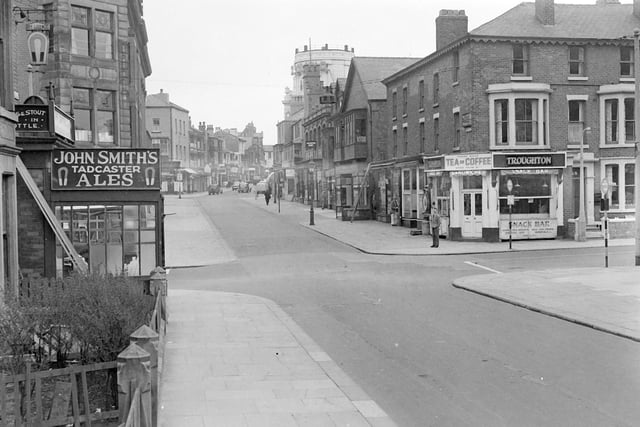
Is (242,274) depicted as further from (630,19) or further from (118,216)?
(630,19)

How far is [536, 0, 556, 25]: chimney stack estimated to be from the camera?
3569 cm

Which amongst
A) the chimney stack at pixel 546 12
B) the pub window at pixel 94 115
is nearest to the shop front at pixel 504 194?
the chimney stack at pixel 546 12

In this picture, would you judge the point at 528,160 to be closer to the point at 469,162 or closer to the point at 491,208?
the point at 469,162

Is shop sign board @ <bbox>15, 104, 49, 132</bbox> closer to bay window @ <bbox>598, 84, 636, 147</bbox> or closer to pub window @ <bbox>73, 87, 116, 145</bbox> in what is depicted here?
pub window @ <bbox>73, 87, 116, 145</bbox>

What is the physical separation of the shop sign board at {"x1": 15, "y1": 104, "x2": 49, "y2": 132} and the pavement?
5.03 metres

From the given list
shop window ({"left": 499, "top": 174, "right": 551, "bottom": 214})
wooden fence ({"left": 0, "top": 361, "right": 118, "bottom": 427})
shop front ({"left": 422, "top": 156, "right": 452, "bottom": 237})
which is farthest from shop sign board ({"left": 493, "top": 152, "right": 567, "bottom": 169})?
wooden fence ({"left": 0, "top": 361, "right": 118, "bottom": 427})

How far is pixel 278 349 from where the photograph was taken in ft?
39.1

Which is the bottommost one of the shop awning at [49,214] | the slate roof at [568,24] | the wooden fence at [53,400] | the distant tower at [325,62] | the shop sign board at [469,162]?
the wooden fence at [53,400]

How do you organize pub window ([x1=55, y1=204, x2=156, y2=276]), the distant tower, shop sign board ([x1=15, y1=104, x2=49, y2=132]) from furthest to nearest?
the distant tower
pub window ([x1=55, y1=204, x2=156, y2=276])
shop sign board ([x1=15, y1=104, x2=49, y2=132])

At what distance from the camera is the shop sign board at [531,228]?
113 feet

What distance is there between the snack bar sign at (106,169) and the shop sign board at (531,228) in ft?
71.8

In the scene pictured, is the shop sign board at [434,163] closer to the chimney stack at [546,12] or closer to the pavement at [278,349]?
the chimney stack at [546,12]

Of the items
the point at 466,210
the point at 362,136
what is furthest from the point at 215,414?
the point at 362,136

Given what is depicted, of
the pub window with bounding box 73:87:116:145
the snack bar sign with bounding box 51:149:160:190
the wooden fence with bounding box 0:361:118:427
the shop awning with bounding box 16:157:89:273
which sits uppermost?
the pub window with bounding box 73:87:116:145
